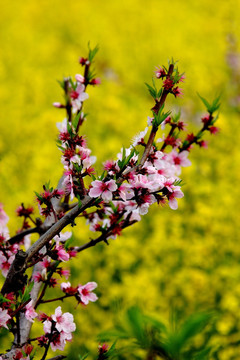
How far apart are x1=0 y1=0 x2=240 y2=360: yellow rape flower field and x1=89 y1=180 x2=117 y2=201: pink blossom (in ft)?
0.84

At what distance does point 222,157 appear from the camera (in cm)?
632

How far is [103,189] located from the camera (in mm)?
1270

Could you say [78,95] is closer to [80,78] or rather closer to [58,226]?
[80,78]

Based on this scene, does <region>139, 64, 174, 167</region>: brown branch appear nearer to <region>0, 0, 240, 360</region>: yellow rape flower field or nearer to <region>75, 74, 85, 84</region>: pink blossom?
<region>0, 0, 240, 360</region>: yellow rape flower field

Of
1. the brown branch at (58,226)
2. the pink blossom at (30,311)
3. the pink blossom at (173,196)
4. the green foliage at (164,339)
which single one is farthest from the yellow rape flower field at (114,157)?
the green foliage at (164,339)

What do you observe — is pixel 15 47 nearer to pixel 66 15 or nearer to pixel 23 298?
pixel 66 15

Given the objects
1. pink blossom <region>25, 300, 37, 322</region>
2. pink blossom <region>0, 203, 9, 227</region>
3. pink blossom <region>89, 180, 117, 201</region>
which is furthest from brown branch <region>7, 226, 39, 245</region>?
pink blossom <region>89, 180, 117, 201</region>

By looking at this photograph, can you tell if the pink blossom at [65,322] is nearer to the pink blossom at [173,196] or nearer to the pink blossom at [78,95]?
the pink blossom at [173,196]

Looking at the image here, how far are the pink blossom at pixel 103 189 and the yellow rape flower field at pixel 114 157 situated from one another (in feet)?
0.84

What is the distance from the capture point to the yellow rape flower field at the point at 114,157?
468 centimetres

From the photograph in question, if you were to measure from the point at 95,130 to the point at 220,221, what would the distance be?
2560 millimetres

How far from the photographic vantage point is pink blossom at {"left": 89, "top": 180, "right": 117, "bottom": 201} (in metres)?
1.25

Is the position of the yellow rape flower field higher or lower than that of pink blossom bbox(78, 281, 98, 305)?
higher

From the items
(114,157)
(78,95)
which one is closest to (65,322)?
(78,95)
